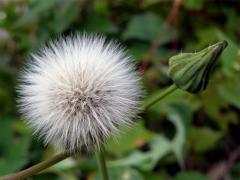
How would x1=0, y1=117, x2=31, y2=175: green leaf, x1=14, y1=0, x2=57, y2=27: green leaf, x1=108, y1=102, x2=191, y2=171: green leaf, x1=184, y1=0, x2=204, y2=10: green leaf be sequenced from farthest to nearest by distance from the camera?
x1=184, y1=0, x2=204, y2=10: green leaf, x1=14, y1=0, x2=57, y2=27: green leaf, x1=108, y1=102, x2=191, y2=171: green leaf, x1=0, y1=117, x2=31, y2=175: green leaf

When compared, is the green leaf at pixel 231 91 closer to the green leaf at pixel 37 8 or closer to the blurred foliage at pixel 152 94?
the blurred foliage at pixel 152 94

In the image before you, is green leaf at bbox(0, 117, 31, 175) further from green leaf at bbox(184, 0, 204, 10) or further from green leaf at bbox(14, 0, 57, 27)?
green leaf at bbox(184, 0, 204, 10)

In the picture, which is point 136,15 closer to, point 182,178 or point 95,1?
point 95,1

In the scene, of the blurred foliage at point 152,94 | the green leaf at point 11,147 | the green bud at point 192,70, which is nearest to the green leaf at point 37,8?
the blurred foliage at point 152,94

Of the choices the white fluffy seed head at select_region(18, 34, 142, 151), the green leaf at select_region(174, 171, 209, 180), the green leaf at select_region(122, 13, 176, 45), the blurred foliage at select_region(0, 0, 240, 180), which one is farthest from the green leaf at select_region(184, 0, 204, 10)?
the white fluffy seed head at select_region(18, 34, 142, 151)

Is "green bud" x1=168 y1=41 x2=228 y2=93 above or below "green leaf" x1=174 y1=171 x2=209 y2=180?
above

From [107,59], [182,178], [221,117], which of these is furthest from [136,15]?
[107,59]
